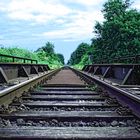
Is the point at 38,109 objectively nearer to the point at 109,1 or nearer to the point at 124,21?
the point at 124,21

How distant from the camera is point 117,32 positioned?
52000mm

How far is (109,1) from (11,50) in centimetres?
3591

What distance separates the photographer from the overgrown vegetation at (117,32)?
49.8 meters

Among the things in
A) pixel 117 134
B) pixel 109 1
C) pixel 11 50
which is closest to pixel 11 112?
pixel 117 134

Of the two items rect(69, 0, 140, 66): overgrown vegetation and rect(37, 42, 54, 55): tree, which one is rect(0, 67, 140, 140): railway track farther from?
rect(37, 42, 54, 55): tree

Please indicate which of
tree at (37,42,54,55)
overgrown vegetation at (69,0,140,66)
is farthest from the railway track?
tree at (37,42,54,55)

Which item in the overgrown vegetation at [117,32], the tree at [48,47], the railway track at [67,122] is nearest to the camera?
the railway track at [67,122]

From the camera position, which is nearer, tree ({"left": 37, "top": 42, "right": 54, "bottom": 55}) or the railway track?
the railway track

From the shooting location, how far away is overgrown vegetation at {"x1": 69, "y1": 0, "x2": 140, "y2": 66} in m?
Answer: 49.8

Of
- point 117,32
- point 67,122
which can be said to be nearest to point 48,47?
point 117,32

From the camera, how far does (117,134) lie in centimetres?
366

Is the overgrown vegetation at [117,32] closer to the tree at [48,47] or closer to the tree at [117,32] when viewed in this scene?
the tree at [117,32]

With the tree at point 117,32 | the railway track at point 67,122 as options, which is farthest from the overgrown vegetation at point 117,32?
the railway track at point 67,122

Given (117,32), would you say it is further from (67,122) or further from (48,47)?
(48,47)
